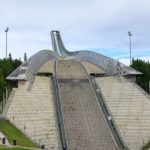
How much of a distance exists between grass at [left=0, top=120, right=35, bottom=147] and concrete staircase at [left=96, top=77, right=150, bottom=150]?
1536 centimetres

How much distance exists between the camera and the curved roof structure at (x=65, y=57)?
8731cm

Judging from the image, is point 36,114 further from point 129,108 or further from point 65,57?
point 65,57

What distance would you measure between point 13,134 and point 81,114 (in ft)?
62.5

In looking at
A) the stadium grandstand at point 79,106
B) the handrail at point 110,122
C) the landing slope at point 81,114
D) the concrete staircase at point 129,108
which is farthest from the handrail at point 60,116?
the concrete staircase at point 129,108

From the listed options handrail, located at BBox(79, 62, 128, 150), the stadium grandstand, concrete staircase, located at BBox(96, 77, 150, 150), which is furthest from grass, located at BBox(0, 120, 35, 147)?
concrete staircase, located at BBox(96, 77, 150, 150)

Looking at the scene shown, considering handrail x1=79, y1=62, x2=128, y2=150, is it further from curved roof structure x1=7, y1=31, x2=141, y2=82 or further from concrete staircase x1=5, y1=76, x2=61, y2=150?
concrete staircase x1=5, y1=76, x2=61, y2=150

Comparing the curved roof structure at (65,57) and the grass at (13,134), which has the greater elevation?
the curved roof structure at (65,57)

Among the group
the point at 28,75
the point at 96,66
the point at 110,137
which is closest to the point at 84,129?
the point at 110,137

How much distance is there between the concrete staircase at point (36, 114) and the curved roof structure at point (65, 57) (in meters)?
3.22

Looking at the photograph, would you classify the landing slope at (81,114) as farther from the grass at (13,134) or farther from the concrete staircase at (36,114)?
the grass at (13,134)

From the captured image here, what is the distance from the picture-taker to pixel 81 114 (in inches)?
3196

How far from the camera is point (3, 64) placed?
95.1 metres

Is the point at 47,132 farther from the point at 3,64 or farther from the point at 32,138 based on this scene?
the point at 3,64

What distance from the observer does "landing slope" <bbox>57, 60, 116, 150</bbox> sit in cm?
7224
